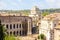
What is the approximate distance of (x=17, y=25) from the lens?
4091cm

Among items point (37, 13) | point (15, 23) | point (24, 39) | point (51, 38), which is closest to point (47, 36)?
point (51, 38)

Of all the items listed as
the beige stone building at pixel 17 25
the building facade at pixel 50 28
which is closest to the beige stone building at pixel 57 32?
the building facade at pixel 50 28

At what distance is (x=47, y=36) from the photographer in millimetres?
33969

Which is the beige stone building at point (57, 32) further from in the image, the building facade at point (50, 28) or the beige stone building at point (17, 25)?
the beige stone building at point (17, 25)

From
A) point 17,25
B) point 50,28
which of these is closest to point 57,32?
point 50,28

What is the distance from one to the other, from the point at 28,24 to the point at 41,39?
10253mm

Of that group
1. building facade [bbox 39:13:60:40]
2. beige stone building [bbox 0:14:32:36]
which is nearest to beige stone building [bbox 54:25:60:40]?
building facade [bbox 39:13:60:40]

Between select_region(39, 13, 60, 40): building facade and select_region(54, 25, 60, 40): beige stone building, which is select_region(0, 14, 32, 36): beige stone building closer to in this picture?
select_region(39, 13, 60, 40): building facade

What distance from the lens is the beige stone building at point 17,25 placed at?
39000mm

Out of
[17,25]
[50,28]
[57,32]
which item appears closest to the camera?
[57,32]

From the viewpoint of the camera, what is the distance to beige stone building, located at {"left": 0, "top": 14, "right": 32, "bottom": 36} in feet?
128

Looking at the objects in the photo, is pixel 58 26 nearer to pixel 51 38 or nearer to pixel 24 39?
pixel 51 38

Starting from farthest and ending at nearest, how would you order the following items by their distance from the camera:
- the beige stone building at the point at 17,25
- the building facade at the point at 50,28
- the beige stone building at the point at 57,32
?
the beige stone building at the point at 17,25 < the building facade at the point at 50,28 < the beige stone building at the point at 57,32

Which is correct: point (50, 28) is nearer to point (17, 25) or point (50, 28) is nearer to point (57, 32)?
point (57, 32)
